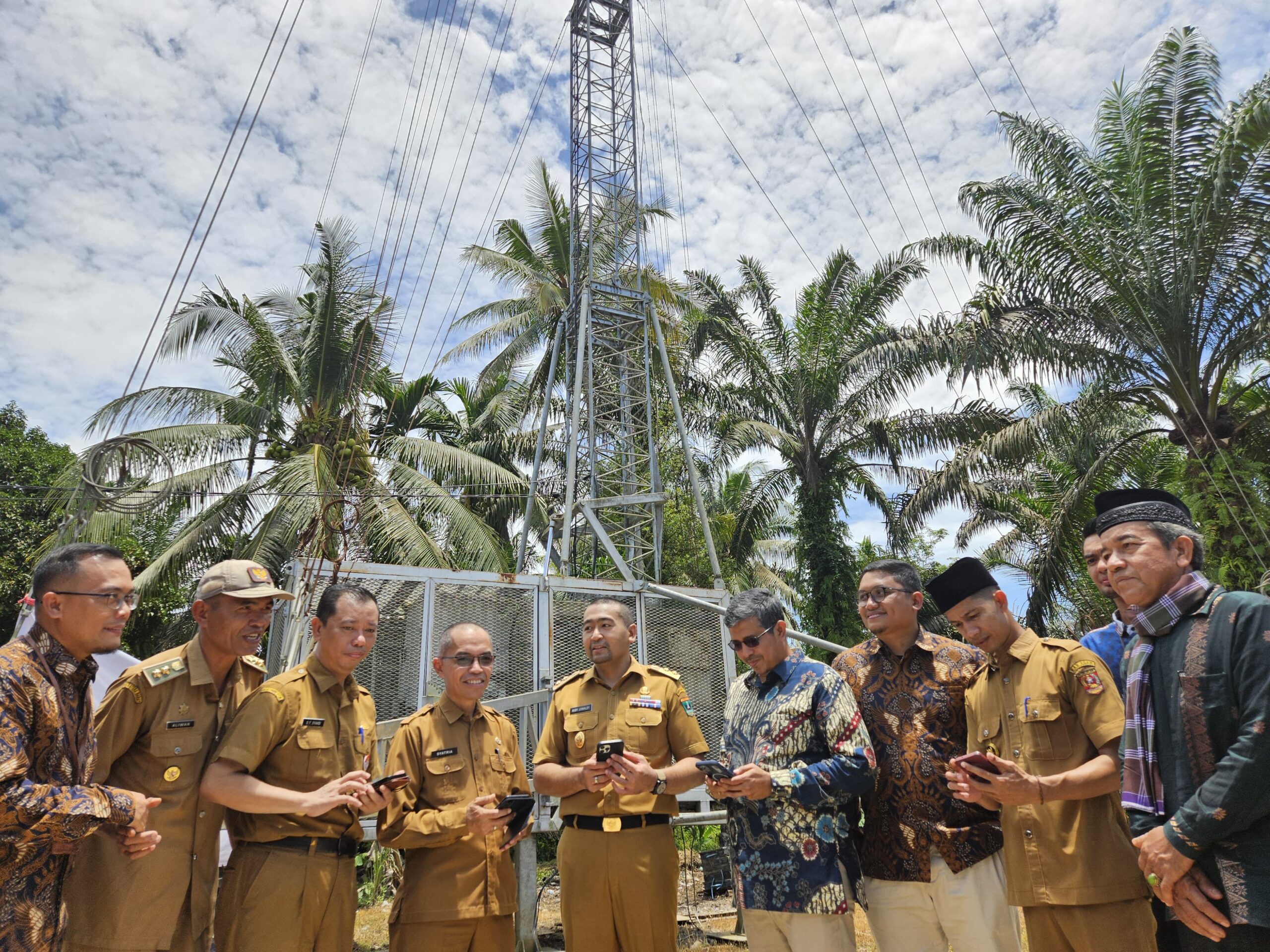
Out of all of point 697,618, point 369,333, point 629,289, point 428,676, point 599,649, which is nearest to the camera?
point 599,649

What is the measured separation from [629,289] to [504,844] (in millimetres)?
11825

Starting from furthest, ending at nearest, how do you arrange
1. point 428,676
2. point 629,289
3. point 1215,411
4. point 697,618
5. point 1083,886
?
point 629,289 < point 1215,411 < point 697,618 < point 428,676 < point 1083,886

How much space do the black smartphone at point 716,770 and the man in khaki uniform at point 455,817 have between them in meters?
0.85

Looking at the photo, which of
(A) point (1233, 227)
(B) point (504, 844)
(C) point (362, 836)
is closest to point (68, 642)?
(C) point (362, 836)

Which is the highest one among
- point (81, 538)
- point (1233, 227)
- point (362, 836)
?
point (1233, 227)

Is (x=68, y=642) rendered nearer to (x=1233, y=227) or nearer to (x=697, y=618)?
(x=697, y=618)

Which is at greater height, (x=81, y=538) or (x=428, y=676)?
(x=81, y=538)

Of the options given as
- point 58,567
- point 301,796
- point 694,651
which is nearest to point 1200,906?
point 301,796

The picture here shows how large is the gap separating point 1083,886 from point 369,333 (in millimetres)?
12225

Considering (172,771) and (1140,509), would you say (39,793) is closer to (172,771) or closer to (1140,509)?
(172,771)

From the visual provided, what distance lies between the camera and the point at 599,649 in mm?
4055

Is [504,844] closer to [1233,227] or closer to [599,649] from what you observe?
[599,649]

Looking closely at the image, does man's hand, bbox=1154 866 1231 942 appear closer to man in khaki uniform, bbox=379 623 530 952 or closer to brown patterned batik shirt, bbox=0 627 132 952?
man in khaki uniform, bbox=379 623 530 952

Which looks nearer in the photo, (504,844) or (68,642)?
(68,642)
